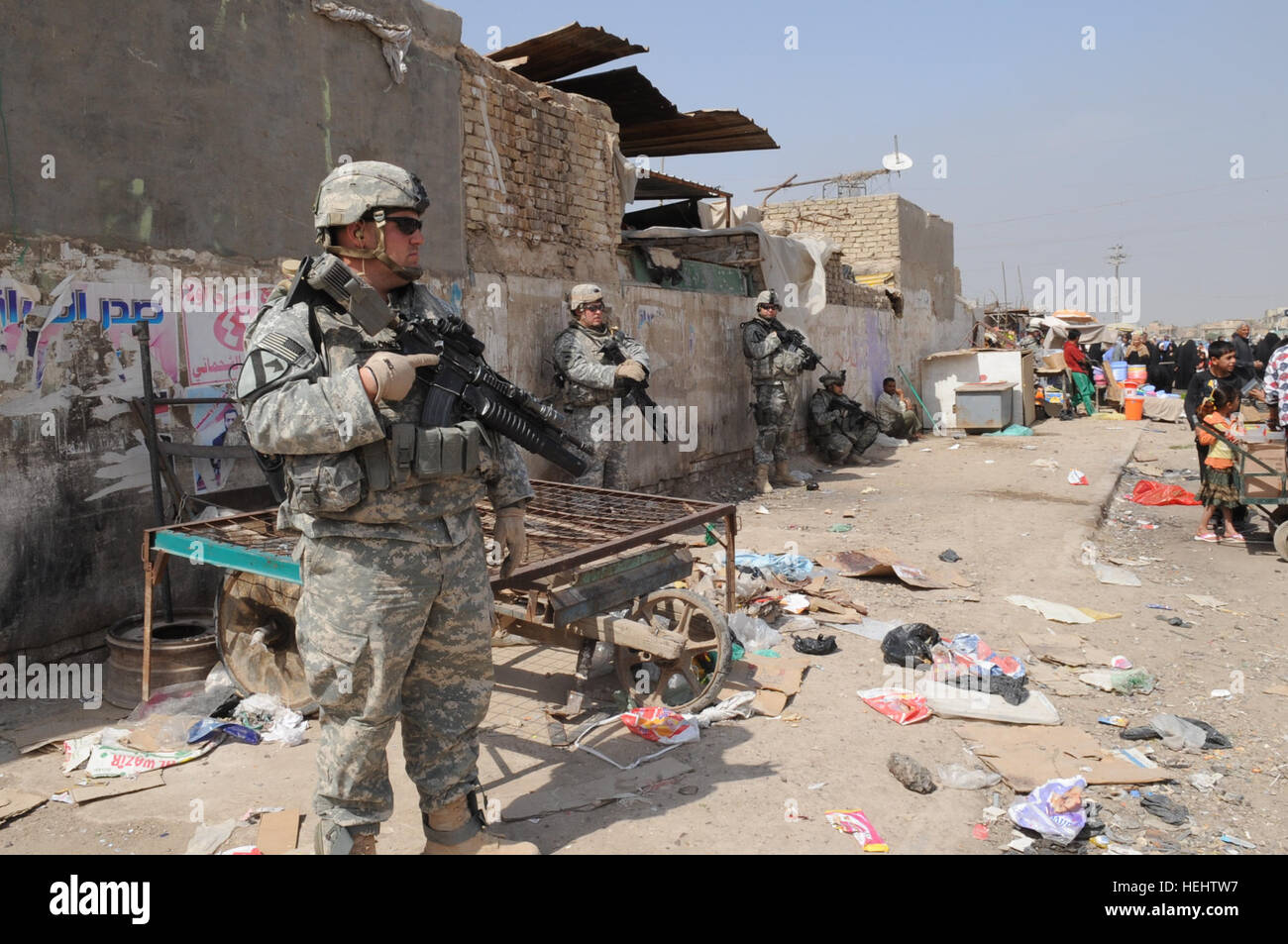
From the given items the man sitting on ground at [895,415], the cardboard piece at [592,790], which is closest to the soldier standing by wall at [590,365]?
the cardboard piece at [592,790]

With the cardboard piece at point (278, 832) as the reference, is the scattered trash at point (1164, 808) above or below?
below

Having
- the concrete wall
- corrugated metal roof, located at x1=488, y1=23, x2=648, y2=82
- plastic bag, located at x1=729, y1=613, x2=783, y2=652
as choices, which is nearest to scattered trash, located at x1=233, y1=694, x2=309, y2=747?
plastic bag, located at x1=729, y1=613, x2=783, y2=652

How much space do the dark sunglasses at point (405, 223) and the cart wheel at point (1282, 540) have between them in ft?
22.3

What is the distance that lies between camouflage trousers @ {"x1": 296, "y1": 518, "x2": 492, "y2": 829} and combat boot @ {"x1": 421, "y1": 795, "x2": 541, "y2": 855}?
0.18ft

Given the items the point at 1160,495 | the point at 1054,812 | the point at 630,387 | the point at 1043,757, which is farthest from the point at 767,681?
the point at 1160,495

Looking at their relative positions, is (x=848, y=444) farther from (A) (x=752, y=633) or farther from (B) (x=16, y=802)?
(B) (x=16, y=802)

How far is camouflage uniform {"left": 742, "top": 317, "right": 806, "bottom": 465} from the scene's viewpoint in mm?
10281

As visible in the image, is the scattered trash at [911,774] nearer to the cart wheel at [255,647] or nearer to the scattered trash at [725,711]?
the scattered trash at [725,711]

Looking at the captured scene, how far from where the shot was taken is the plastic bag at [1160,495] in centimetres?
931

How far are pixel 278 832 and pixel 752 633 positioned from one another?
2653 mm

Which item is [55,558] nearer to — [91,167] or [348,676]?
[91,167]

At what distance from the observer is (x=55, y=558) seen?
4.25 meters
